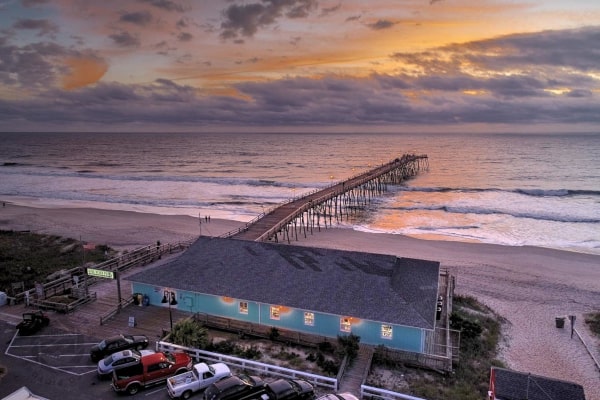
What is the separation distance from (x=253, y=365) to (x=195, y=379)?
103 inches

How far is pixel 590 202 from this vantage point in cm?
7012

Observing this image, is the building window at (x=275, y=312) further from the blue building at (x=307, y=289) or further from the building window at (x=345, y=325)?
the building window at (x=345, y=325)

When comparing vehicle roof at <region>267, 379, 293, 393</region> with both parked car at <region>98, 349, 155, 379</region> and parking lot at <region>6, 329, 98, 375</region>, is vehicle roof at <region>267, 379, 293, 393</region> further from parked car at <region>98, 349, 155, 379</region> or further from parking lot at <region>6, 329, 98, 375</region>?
parking lot at <region>6, 329, 98, 375</region>

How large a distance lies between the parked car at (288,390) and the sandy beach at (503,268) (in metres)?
11.5

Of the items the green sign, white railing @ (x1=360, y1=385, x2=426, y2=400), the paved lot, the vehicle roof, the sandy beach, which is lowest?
the sandy beach

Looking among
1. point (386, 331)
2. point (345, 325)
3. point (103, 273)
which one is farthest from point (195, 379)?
point (103, 273)

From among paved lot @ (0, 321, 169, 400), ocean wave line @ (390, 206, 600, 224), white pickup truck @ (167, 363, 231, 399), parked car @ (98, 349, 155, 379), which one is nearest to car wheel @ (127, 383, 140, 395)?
paved lot @ (0, 321, 169, 400)

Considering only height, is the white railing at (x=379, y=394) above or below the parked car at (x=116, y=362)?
below

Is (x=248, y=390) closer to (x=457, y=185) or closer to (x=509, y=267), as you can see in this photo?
(x=509, y=267)

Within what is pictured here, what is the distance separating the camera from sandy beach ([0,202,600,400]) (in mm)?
22703

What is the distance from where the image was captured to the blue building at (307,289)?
790 inches

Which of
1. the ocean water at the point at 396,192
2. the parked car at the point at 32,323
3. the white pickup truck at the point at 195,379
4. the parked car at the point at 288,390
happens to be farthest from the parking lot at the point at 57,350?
the ocean water at the point at 396,192

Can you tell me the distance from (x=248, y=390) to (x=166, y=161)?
449ft

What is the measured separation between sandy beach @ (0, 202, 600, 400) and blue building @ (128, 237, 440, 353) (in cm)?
619
